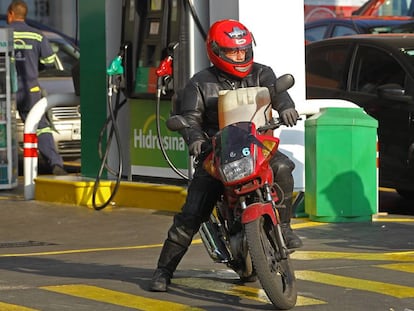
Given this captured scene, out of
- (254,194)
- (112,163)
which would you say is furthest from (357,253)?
(112,163)

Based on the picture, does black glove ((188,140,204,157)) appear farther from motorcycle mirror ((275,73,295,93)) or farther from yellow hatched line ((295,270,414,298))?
Answer: yellow hatched line ((295,270,414,298))

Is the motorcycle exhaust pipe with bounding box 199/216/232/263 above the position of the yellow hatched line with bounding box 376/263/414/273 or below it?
above

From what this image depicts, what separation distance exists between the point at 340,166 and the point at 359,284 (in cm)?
328

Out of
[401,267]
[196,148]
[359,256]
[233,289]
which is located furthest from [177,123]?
[359,256]

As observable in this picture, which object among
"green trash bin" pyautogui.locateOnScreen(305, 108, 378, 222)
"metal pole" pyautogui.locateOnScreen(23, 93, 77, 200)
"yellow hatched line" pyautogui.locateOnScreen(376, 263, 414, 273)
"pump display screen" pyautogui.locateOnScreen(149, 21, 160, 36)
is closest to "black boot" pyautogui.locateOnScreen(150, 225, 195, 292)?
"yellow hatched line" pyautogui.locateOnScreen(376, 263, 414, 273)

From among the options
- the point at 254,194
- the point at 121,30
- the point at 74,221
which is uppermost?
the point at 121,30

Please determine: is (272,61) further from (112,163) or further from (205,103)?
(205,103)

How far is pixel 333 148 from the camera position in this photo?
11.9 m

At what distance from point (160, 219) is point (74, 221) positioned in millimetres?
807

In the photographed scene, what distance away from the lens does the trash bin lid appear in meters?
11.9

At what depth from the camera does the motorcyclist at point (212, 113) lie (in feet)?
27.4

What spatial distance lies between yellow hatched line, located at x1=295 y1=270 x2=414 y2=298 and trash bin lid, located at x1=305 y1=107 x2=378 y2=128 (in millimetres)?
2826

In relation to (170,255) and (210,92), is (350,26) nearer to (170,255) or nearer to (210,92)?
(210,92)

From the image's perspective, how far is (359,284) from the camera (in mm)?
8734
